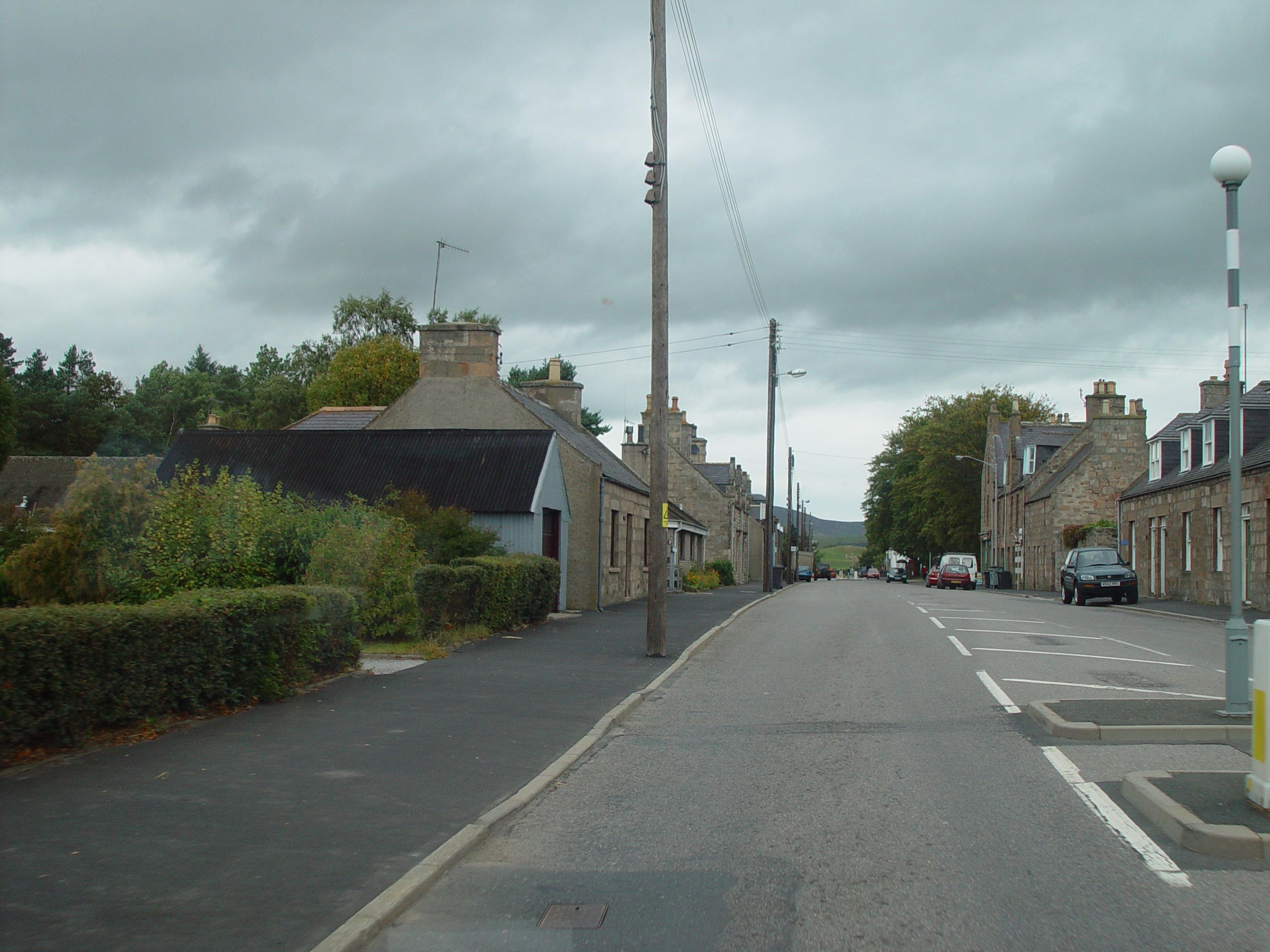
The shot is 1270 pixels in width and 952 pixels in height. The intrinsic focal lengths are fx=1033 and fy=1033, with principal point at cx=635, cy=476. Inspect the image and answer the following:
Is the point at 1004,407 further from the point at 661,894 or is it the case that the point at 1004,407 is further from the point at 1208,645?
the point at 661,894

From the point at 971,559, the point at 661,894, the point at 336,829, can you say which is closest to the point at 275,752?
the point at 336,829

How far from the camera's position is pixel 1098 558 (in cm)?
3153

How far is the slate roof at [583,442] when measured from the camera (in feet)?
88.6

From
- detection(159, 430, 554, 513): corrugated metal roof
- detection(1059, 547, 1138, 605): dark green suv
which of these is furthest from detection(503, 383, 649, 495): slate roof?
detection(1059, 547, 1138, 605): dark green suv

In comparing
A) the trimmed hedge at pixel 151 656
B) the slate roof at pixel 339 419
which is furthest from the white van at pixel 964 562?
the trimmed hedge at pixel 151 656

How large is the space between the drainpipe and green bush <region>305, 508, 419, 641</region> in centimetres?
935

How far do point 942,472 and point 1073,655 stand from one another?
196 ft

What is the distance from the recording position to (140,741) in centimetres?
786

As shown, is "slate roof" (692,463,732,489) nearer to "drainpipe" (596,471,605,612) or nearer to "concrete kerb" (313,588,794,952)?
"drainpipe" (596,471,605,612)

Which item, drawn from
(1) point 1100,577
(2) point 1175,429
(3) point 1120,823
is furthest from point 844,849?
(2) point 1175,429

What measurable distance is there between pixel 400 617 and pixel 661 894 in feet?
37.7

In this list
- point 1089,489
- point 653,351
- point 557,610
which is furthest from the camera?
point 1089,489

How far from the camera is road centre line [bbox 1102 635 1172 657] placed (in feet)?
51.3

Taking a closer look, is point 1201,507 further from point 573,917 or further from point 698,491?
point 573,917
